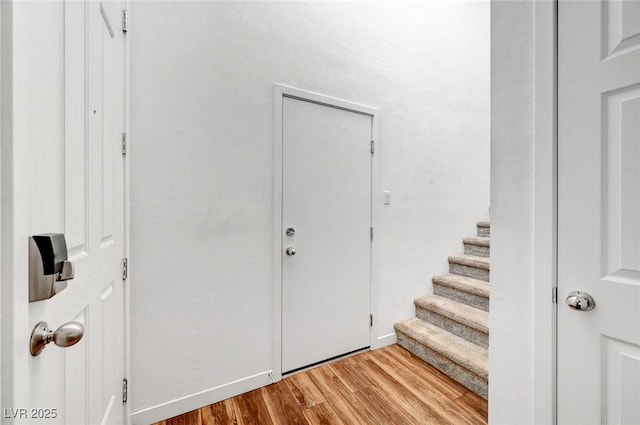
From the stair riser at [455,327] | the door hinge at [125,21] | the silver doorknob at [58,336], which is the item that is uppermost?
the door hinge at [125,21]

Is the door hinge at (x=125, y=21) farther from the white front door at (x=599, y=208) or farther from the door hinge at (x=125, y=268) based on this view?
the white front door at (x=599, y=208)

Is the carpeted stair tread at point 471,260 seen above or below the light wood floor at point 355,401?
above

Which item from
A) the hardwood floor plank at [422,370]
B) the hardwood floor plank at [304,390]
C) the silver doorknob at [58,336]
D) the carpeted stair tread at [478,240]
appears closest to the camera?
the silver doorknob at [58,336]

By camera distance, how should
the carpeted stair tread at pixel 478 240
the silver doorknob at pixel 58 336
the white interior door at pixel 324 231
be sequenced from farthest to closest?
the carpeted stair tread at pixel 478 240, the white interior door at pixel 324 231, the silver doorknob at pixel 58 336

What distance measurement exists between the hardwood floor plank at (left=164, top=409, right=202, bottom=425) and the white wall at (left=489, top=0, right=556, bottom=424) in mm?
1493

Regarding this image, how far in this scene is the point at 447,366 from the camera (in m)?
1.90

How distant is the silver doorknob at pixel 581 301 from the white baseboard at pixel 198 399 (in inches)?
65.6

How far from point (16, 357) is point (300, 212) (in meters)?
1.53

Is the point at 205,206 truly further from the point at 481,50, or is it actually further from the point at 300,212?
the point at 481,50

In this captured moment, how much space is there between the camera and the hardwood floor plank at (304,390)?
5.41ft

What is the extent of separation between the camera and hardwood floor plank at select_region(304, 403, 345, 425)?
4.93ft

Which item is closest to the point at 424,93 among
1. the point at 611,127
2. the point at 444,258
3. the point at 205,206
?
the point at 444,258

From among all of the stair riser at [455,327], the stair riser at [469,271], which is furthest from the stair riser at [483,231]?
the stair riser at [455,327]

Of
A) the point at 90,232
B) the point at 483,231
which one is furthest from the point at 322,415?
the point at 483,231
